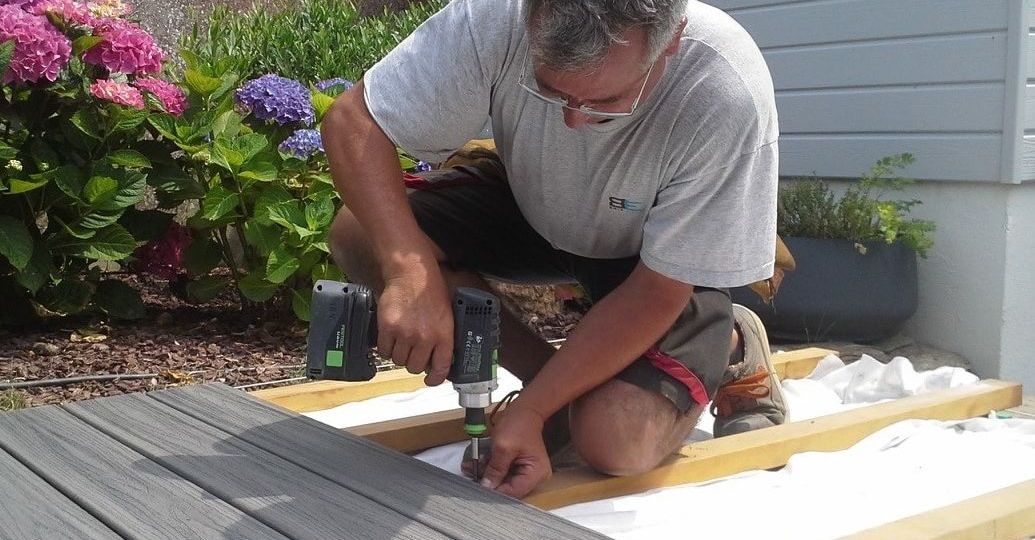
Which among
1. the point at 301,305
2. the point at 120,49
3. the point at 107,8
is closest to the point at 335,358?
the point at 301,305

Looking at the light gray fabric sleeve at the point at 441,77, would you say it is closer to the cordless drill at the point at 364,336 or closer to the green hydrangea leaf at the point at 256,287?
the cordless drill at the point at 364,336

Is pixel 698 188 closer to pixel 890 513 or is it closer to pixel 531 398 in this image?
pixel 531 398

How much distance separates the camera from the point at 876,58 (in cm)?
403

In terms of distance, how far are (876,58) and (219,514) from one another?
3249 mm

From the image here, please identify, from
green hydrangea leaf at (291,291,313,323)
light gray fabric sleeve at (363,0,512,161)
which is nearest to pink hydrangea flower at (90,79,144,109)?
green hydrangea leaf at (291,291,313,323)

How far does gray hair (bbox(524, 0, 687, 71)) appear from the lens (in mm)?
1577

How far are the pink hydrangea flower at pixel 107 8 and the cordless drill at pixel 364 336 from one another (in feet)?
Answer: 6.39

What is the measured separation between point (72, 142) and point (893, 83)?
9.65 feet

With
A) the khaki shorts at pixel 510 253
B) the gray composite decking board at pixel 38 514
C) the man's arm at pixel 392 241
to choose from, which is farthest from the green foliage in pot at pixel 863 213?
the gray composite decking board at pixel 38 514

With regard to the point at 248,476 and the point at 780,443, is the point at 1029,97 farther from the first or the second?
the point at 248,476

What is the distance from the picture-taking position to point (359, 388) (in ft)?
9.86

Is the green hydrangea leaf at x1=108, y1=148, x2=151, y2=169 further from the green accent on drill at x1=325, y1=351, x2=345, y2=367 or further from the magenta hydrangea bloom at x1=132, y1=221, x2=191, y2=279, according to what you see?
the green accent on drill at x1=325, y1=351, x2=345, y2=367

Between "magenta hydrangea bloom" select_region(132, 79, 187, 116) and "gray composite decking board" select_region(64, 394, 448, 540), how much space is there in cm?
128

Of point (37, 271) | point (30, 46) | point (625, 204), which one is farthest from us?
point (37, 271)
